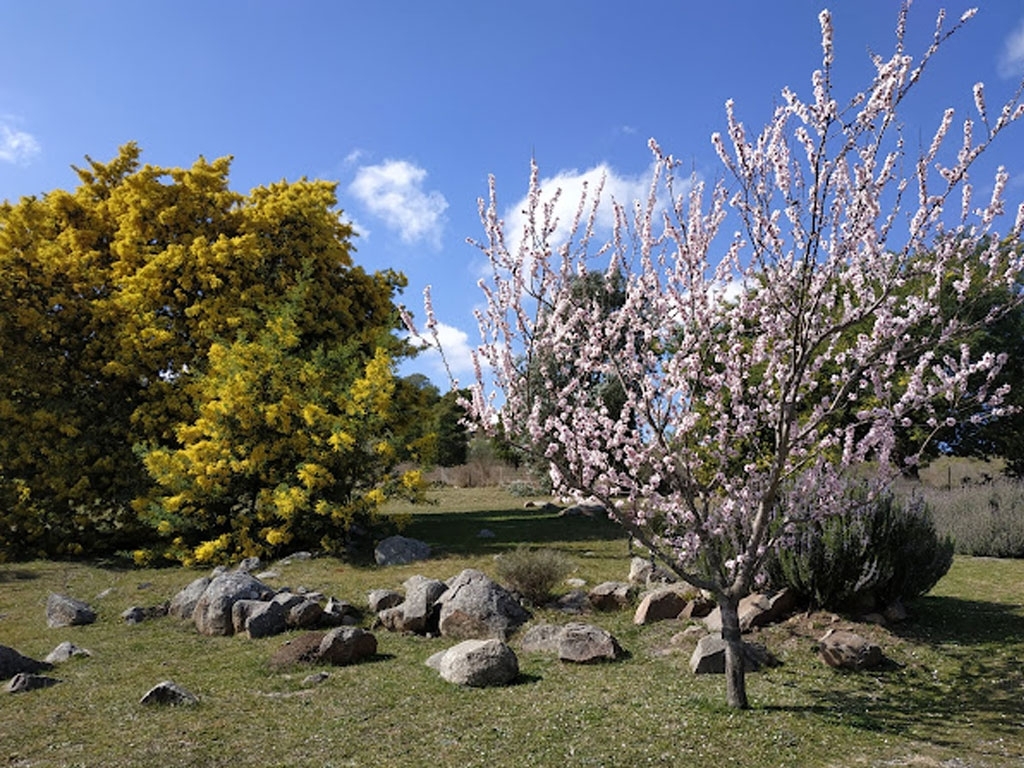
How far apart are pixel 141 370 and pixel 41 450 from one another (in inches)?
115

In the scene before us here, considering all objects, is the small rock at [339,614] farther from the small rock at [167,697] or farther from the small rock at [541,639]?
the small rock at [167,697]

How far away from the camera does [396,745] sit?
5816 mm

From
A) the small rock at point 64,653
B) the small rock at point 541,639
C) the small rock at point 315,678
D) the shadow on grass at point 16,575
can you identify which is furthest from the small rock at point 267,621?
the shadow on grass at point 16,575

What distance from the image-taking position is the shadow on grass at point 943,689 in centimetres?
594

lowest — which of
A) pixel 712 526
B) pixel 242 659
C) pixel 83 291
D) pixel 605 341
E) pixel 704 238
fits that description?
pixel 242 659

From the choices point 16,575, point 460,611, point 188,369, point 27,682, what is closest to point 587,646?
point 460,611

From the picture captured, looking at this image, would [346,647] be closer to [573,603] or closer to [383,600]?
[383,600]

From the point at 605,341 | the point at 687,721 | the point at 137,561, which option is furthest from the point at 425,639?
Result: the point at 137,561

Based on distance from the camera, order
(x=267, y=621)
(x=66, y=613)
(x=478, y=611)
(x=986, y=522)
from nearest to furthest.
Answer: (x=478, y=611), (x=267, y=621), (x=66, y=613), (x=986, y=522)

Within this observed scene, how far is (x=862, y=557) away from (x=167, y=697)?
7.47 metres

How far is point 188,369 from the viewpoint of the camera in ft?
62.8

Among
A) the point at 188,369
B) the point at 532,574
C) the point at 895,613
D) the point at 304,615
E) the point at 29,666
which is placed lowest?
the point at 29,666

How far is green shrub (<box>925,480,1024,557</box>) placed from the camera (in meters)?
14.6

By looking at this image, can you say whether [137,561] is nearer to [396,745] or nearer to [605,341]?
[396,745]
